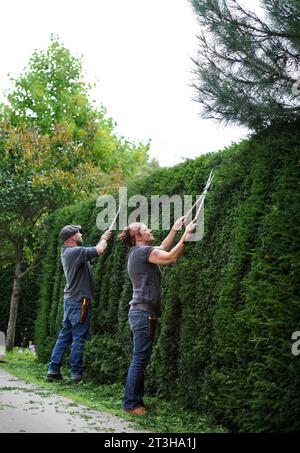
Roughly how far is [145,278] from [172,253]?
0.50m

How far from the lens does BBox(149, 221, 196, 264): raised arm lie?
617 centimetres

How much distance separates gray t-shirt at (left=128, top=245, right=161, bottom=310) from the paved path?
1.14 metres

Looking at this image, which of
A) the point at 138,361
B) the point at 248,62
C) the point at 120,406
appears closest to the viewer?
the point at 248,62

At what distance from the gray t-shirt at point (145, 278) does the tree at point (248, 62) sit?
1479 mm

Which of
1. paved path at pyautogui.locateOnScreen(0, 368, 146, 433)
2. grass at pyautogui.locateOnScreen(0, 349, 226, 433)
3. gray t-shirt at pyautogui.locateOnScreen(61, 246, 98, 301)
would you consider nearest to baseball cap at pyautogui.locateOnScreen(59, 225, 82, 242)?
gray t-shirt at pyautogui.locateOnScreen(61, 246, 98, 301)

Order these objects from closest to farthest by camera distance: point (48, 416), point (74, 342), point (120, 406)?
point (48, 416) < point (120, 406) < point (74, 342)

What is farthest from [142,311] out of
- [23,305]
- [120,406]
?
[23,305]

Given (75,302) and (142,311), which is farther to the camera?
(75,302)

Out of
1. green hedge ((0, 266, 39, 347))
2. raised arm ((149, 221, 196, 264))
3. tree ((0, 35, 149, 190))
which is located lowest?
green hedge ((0, 266, 39, 347))

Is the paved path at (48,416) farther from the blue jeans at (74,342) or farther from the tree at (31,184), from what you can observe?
the tree at (31,184)

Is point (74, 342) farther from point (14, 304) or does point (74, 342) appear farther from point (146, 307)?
point (14, 304)

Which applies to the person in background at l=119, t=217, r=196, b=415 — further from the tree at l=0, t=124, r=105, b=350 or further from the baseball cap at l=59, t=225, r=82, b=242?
the tree at l=0, t=124, r=105, b=350

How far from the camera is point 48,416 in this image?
598 centimetres

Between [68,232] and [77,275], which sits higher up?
[68,232]
